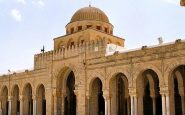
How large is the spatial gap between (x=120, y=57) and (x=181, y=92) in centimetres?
446

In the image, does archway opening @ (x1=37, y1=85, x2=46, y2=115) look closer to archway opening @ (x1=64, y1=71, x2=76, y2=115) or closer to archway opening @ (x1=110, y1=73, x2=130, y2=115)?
archway opening @ (x1=64, y1=71, x2=76, y2=115)

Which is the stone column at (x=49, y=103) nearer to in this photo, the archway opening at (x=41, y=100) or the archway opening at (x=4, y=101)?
the archway opening at (x=41, y=100)

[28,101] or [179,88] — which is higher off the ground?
[179,88]

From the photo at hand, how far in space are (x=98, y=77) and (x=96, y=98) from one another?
200 cm

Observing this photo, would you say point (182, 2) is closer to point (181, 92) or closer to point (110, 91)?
point (181, 92)

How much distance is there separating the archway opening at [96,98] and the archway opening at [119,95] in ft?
5.48

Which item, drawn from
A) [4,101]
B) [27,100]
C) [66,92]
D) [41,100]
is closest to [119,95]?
[66,92]

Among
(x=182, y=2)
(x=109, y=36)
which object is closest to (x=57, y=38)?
(x=109, y=36)

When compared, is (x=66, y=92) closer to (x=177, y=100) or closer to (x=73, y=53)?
(x=73, y=53)

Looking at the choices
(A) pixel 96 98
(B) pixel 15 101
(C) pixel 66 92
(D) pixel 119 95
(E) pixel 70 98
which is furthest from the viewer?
(B) pixel 15 101

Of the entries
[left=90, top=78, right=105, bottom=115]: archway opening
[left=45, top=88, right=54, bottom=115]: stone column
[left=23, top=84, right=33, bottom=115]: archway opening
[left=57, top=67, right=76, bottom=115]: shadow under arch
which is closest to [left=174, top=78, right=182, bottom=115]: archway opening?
[left=90, top=78, right=105, bottom=115]: archway opening

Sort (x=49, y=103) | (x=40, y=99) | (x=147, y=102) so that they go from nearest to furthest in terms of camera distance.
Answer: (x=147, y=102) → (x=49, y=103) → (x=40, y=99)

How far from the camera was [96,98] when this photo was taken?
2292 cm


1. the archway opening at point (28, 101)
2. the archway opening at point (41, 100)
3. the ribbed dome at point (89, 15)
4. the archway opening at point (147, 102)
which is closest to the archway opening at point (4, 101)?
the archway opening at point (28, 101)
